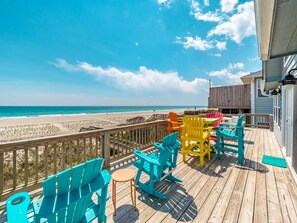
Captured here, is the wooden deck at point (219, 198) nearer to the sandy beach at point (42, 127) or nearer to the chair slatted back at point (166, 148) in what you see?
the chair slatted back at point (166, 148)

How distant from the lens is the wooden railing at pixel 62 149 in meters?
2.12

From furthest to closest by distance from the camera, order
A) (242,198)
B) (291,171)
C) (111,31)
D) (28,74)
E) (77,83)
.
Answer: (77,83) < (28,74) < (111,31) < (291,171) < (242,198)

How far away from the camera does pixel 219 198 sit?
2.18 m

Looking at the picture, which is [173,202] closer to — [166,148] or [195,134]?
[166,148]

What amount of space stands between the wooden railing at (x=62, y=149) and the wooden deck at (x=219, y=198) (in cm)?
107

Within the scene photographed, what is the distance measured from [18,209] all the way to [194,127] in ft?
10.6

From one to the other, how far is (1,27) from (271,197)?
2126 cm

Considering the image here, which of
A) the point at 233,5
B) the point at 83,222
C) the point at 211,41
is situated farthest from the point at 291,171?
the point at 211,41

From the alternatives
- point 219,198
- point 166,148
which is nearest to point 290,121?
point 219,198

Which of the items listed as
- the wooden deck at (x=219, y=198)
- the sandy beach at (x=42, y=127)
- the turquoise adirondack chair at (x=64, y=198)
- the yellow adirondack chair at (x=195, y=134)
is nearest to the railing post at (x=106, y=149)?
the wooden deck at (x=219, y=198)

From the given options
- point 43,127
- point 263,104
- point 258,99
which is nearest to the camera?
point 263,104

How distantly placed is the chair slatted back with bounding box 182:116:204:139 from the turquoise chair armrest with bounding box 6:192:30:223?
317cm

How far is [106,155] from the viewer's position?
10.6 feet

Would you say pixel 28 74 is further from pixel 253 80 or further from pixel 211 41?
pixel 253 80
